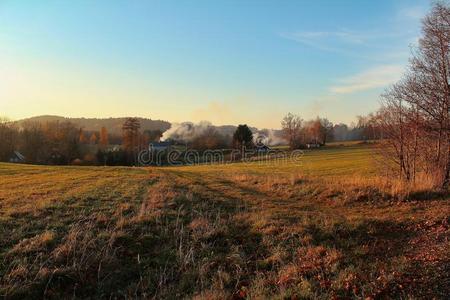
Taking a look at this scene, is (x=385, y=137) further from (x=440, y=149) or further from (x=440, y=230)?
(x=440, y=230)

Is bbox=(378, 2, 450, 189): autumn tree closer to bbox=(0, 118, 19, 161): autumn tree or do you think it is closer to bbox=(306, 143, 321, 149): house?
bbox=(0, 118, 19, 161): autumn tree

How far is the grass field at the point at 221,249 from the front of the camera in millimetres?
6703

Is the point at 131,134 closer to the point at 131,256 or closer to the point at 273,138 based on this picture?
the point at 273,138

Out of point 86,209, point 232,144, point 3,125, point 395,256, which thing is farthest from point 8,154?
point 395,256

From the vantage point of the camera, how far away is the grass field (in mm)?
6703

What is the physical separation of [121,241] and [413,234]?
765cm

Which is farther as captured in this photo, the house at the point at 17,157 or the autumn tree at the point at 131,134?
the autumn tree at the point at 131,134

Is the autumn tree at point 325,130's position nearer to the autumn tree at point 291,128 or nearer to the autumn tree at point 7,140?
the autumn tree at point 291,128

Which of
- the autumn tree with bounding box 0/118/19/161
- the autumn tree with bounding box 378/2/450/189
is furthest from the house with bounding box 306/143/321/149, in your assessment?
the autumn tree with bounding box 378/2/450/189

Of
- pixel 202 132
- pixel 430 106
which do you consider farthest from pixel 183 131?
pixel 430 106

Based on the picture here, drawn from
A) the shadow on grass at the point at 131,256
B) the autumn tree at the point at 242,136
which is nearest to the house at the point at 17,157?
the autumn tree at the point at 242,136

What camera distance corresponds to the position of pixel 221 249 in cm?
919

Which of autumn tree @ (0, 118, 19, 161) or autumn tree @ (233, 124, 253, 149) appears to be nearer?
autumn tree @ (0, 118, 19, 161)

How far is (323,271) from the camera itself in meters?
7.28
